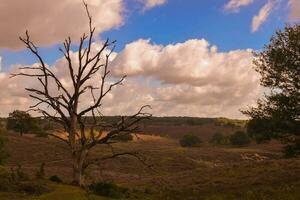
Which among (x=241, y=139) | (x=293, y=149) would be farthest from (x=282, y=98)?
(x=241, y=139)

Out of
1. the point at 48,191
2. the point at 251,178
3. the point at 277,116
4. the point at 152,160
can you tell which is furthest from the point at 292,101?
the point at 152,160

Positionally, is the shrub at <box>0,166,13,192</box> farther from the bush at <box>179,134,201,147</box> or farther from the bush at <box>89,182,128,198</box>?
the bush at <box>179,134,201,147</box>

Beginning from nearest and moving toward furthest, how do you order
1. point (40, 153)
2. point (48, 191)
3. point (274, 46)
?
point (48, 191) → point (274, 46) → point (40, 153)

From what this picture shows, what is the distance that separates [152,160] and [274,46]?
201 feet

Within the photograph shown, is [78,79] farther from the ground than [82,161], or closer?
farther from the ground

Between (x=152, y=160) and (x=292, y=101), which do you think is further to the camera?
(x=152, y=160)

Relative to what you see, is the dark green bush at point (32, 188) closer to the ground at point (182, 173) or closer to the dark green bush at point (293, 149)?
the ground at point (182, 173)

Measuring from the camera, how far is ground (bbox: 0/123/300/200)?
1196 inches

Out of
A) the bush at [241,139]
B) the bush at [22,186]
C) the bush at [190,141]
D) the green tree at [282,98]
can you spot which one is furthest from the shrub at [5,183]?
the bush at [190,141]

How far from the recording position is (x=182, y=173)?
6231 cm

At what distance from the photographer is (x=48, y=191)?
1015 inches

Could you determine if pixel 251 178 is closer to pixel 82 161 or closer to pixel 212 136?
pixel 82 161

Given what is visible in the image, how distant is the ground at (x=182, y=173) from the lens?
99.7ft

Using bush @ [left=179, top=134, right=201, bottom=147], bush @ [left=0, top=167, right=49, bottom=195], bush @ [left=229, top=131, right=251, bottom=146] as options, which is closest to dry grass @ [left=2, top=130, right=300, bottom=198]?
bush @ [left=0, top=167, right=49, bottom=195]
